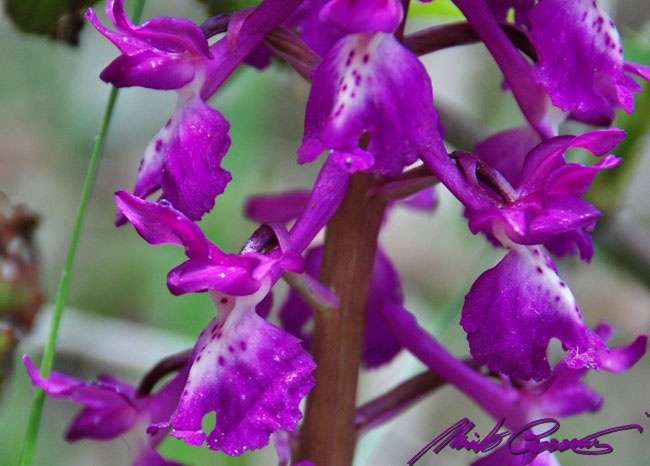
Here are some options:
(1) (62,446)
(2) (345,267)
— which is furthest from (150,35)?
(1) (62,446)

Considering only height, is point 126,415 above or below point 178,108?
below

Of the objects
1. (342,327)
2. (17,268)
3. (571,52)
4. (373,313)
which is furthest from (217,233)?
(571,52)

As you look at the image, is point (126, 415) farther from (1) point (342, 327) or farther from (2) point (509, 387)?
(2) point (509, 387)
